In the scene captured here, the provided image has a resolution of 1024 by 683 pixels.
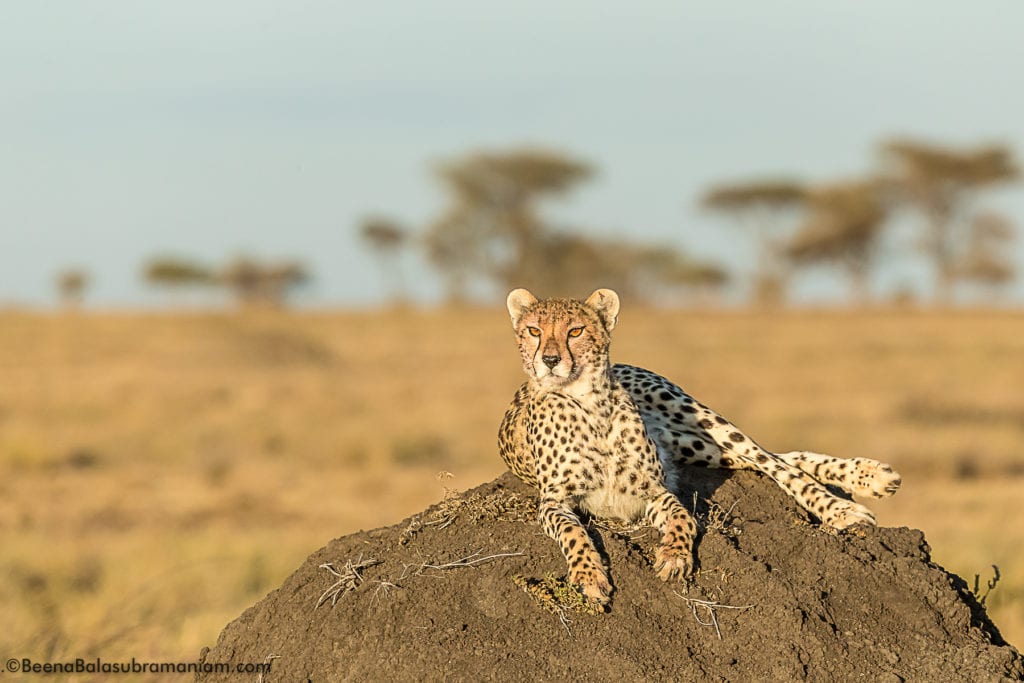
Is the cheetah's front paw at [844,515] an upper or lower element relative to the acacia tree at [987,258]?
upper

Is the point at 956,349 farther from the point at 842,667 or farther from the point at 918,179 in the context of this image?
the point at 842,667

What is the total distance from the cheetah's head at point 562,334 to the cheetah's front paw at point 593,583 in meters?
0.68

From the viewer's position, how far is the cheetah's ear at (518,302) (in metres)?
4.41

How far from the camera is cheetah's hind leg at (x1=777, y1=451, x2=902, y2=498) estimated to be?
4.80m

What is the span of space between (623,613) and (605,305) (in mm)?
1046

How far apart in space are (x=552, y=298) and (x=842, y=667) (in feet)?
4.73

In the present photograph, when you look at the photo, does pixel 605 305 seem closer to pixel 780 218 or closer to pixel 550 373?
pixel 550 373

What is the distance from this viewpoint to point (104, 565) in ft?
34.8

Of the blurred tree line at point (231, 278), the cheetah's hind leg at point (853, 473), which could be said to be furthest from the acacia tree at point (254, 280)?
the cheetah's hind leg at point (853, 473)

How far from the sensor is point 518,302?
4445 mm

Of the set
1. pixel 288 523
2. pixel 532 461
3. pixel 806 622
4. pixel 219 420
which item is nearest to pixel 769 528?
pixel 806 622

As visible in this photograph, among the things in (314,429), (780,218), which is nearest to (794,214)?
(780,218)

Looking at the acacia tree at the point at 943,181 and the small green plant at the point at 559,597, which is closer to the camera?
the small green plant at the point at 559,597

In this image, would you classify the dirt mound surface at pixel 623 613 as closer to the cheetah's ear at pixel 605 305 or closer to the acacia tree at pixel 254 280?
the cheetah's ear at pixel 605 305
